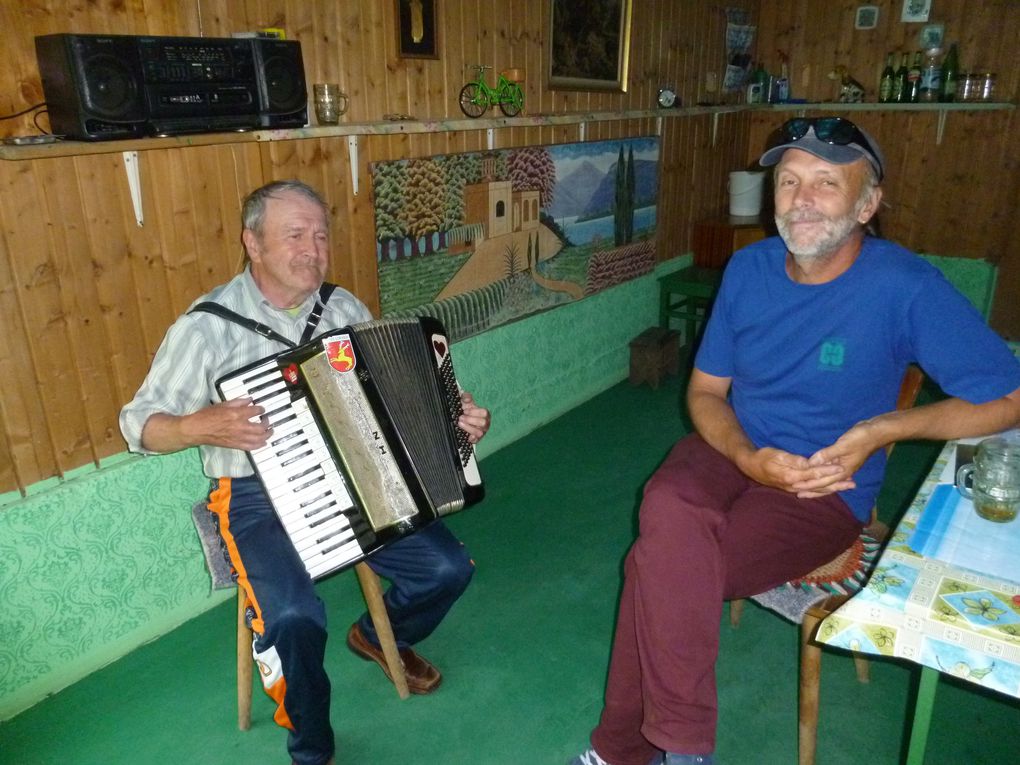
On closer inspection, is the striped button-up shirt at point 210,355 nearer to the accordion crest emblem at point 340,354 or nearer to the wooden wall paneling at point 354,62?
the accordion crest emblem at point 340,354

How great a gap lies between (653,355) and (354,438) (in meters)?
2.86

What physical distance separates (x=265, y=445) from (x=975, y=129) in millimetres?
4863

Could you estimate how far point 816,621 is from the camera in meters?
1.56

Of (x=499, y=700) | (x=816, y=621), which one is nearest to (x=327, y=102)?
(x=499, y=700)

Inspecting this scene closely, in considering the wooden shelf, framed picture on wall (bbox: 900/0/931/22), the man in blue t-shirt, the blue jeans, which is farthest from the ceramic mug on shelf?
framed picture on wall (bbox: 900/0/931/22)

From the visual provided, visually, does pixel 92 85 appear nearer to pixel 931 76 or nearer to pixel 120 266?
pixel 120 266

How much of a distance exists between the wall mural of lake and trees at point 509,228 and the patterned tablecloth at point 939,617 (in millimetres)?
1805

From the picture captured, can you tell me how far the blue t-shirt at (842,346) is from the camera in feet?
5.02

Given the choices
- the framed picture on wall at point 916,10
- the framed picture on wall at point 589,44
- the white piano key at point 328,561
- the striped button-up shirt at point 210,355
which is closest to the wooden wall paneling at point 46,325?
the striped button-up shirt at point 210,355

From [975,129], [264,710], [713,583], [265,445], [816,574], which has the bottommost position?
[264,710]

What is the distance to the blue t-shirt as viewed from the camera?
60.2 inches

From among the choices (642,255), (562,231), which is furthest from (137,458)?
(642,255)

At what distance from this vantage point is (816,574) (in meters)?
1.70

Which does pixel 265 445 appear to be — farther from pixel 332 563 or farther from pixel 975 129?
pixel 975 129
